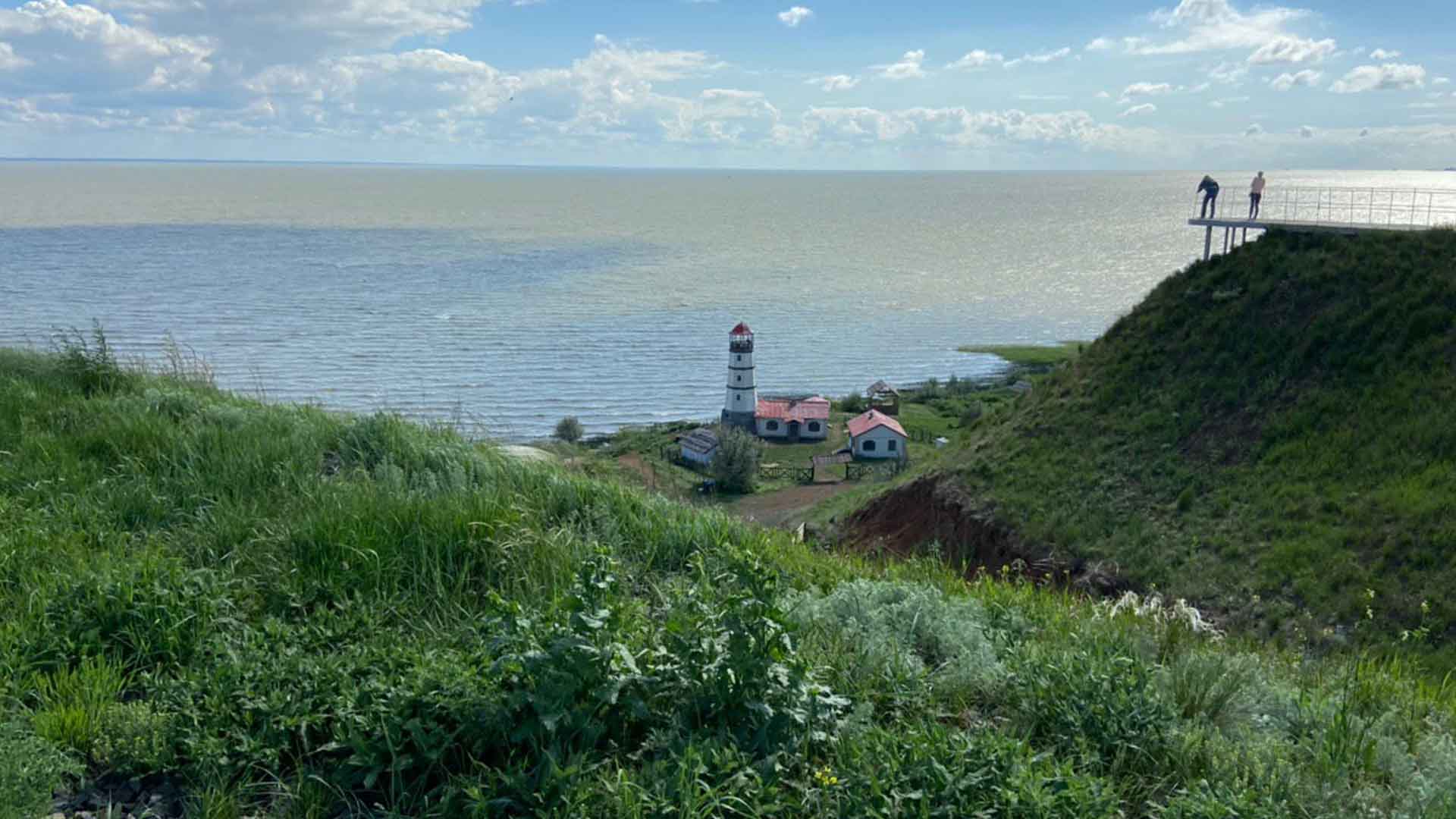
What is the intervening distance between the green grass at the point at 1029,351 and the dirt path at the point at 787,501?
1355 inches

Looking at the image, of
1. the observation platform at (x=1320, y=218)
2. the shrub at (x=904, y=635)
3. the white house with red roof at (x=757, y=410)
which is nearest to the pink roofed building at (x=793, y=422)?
the white house with red roof at (x=757, y=410)

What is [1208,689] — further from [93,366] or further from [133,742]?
[93,366]

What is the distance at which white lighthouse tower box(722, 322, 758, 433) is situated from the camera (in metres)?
50.4

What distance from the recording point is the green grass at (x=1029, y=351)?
69562 mm

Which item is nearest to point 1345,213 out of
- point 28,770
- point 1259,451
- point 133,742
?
point 1259,451

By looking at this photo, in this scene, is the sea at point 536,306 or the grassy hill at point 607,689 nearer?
the grassy hill at point 607,689

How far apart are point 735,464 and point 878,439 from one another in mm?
10651

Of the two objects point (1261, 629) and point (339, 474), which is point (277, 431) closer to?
point (339, 474)

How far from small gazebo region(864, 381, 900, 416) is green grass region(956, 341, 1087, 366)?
1514 centimetres

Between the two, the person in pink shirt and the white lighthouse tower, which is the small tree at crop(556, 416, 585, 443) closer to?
the white lighthouse tower

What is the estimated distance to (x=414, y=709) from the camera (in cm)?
364

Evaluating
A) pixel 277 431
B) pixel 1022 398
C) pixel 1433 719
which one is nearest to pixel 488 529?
pixel 277 431

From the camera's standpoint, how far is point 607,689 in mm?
3504

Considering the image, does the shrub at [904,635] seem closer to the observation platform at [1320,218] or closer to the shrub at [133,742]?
the shrub at [133,742]
